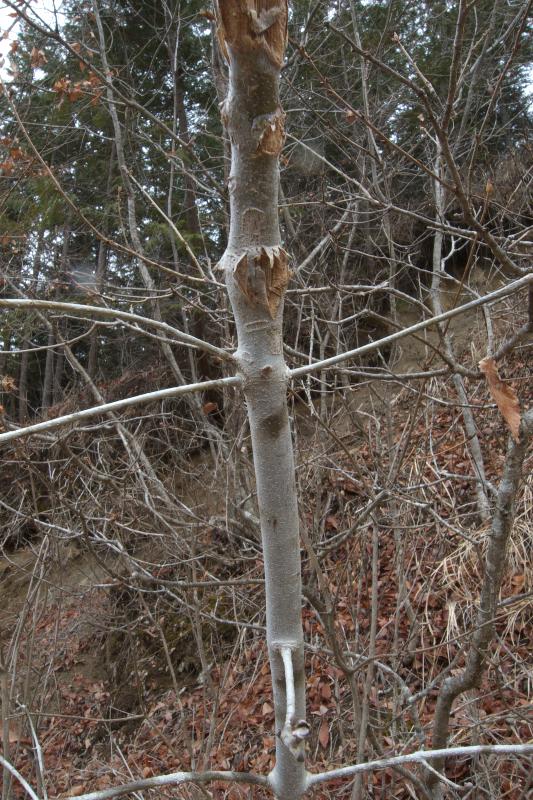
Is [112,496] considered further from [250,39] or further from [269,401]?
[250,39]

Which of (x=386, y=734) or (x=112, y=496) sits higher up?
(x=112, y=496)

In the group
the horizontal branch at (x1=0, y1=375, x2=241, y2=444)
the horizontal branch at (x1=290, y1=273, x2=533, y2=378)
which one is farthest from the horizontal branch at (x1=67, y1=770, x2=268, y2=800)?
the horizontal branch at (x1=290, y1=273, x2=533, y2=378)

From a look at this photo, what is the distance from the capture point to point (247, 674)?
155 inches

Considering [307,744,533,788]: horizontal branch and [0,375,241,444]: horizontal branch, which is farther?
[307,744,533,788]: horizontal branch

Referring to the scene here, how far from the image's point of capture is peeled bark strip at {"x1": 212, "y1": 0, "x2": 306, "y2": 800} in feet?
2.63

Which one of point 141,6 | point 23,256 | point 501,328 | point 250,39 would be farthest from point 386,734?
point 141,6

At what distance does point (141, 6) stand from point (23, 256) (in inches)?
169

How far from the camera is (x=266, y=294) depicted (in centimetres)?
92

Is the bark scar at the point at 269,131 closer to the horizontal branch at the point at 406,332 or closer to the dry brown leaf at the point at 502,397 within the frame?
the horizontal branch at the point at 406,332

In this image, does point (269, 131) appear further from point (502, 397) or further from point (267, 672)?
point (267, 672)

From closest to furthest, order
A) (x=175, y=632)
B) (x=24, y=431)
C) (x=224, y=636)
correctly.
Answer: (x=24, y=431)
(x=224, y=636)
(x=175, y=632)

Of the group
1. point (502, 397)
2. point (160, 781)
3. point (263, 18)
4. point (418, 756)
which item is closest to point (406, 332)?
point (502, 397)

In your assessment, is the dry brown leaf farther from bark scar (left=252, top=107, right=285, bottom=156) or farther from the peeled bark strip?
bark scar (left=252, top=107, right=285, bottom=156)

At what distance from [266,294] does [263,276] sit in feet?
0.11
